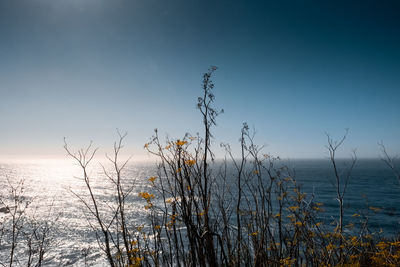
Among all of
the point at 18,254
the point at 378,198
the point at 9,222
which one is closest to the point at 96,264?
the point at 18,254

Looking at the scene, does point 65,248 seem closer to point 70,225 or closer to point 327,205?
point 70,225

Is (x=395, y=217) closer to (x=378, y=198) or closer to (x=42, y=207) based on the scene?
(x=378, y=198)

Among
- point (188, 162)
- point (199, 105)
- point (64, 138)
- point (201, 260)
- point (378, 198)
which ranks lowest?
point (378, 198)

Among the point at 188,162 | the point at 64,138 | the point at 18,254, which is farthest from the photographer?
the point at 18,254

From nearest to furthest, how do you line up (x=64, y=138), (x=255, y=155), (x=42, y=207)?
(x=64, y=138)
(x=255, y=155)
(x=42, y=207)

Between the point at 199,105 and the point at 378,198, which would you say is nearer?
the point at 199,105

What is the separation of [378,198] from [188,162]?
53.4 m

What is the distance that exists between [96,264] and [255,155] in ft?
64.4

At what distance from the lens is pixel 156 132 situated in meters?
3.10

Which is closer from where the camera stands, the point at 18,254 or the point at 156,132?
the point at 156,132

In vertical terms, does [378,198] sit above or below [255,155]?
below

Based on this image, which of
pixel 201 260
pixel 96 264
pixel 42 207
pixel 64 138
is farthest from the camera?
pixel 42 207

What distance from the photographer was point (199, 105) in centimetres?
250

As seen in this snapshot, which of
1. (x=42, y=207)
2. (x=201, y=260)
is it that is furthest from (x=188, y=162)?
(x=42, y=207)
